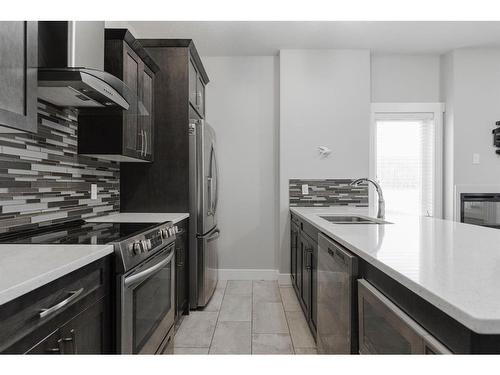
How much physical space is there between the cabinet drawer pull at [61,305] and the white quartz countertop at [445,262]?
99 centimetres

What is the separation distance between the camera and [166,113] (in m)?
3.04

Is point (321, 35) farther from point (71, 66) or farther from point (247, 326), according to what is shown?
point (247, 326)

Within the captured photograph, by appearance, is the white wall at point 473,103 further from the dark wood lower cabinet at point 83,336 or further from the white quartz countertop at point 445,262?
the dark wood lower cabinet at point 83,336

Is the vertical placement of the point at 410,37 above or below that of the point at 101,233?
above

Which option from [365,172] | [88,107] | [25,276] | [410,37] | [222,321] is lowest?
[222,321]

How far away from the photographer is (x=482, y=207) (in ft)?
13.2

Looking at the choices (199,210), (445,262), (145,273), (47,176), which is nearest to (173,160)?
(199,210)

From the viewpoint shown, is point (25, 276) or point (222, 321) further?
point (222, 321)

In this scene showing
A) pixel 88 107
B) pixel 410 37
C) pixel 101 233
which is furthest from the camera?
pixel 410 37

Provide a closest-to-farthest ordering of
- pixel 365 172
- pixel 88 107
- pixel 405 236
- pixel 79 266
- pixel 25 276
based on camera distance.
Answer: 1. pixel 25 276
2. pixel 79 266
3. pixel 405 236
4. pixel 88 107
5. pixel 365 172

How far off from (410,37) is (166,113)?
2727 millimetres

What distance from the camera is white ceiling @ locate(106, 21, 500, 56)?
3.44 metres
